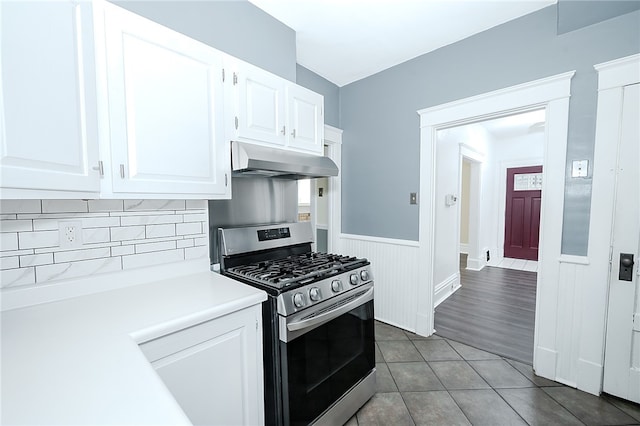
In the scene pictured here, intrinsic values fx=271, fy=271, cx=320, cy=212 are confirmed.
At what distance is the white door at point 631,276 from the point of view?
1699mm

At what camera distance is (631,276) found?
1731mm

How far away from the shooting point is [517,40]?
2092 mm

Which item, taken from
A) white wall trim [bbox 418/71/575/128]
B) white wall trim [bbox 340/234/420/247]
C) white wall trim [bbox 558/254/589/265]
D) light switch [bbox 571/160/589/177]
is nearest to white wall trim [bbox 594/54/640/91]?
white wall trim [bbox 418/71/575/128]

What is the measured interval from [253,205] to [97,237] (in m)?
0.92

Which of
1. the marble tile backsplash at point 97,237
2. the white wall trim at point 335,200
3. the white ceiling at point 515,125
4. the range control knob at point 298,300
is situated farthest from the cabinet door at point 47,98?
the white ceiling at point 515,125

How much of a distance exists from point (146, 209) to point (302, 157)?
95 cm

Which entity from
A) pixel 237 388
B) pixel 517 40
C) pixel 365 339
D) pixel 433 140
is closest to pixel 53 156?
pixel 237 388

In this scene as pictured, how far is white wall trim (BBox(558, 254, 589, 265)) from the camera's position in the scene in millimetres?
1879

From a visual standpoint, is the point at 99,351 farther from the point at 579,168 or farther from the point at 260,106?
the point at 579,168

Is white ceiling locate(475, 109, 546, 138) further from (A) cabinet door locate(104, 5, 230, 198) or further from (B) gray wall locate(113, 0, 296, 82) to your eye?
(A) cabinet door locate(104, 5, 230, 198)

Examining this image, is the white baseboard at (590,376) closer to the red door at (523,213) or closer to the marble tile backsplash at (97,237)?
the marble tile backsplash at (97,237)

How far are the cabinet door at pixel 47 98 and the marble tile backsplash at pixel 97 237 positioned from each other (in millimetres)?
353

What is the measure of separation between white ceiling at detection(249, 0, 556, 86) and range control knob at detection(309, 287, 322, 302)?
1.93 metres

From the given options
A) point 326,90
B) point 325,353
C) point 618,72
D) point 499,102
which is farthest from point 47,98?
point 618,72
